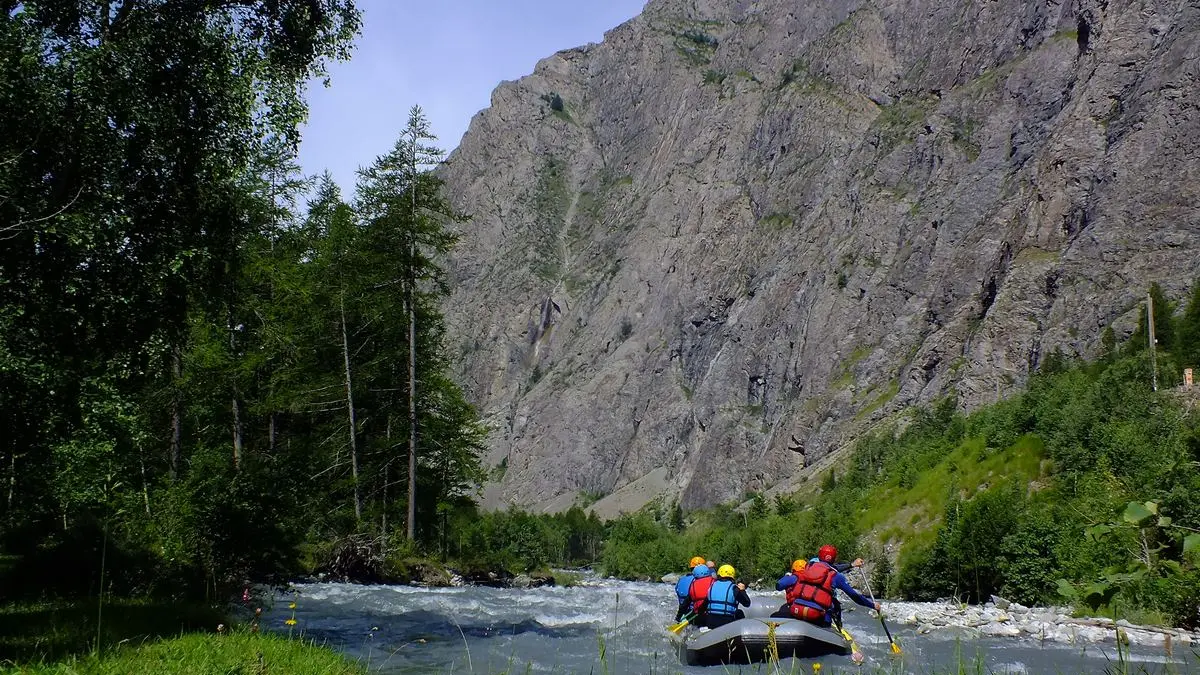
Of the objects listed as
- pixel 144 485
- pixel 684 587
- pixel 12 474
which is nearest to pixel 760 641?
pixel 684 587

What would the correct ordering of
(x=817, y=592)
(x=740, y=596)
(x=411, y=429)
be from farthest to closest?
(x=411, y=429) < (x=740, y=596) < (x=817, y=592)

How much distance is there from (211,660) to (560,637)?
9.28 metres

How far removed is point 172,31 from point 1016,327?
73.6 meters

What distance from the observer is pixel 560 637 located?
Result: 47.4 ft

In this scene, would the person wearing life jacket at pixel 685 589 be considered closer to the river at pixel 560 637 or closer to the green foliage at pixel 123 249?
the river at pixel 560 637

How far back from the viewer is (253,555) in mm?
14570

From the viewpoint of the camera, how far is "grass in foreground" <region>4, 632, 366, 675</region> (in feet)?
17.5

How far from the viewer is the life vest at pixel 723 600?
1419 cm

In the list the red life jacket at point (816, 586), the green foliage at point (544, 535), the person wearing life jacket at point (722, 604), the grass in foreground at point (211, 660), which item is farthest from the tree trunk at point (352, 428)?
the grass in foreground at point (211, 660)

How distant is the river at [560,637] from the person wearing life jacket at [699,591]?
0.65m

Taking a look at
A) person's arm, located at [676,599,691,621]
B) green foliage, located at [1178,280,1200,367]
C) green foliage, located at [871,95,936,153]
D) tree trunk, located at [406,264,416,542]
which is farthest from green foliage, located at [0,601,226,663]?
green foliage, located at [871,95,936,153]

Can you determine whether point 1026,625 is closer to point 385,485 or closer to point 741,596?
point 741,596

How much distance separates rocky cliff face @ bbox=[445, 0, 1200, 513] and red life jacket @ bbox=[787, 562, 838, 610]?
59470 millimetres

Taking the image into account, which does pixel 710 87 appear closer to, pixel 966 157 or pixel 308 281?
pixel 966 157
